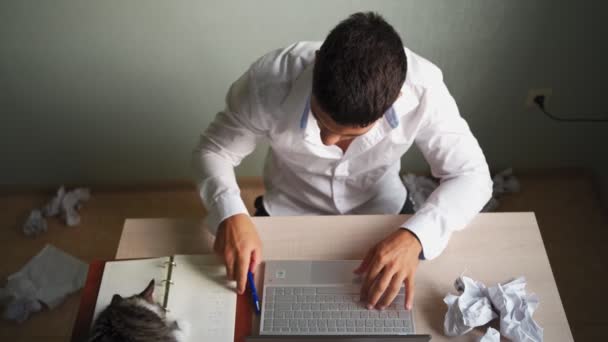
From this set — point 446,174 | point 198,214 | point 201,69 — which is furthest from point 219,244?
point 198,214

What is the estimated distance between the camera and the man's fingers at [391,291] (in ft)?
2.83

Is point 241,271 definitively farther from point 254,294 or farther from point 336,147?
point 336,147

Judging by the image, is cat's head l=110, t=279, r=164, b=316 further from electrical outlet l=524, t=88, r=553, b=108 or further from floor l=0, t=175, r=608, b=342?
electrical outlet l=524, t=88, r=553, b=108

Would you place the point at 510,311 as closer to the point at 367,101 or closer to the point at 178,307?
the point at 367,101

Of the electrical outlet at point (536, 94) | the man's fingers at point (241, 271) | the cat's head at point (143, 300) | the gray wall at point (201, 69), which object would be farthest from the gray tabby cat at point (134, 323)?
the electrical outlet at point (536, 94)

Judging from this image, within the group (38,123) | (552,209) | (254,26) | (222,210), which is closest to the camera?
(222,210)

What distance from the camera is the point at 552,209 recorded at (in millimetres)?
1875

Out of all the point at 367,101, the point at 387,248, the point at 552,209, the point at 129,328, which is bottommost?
the point at 129,328

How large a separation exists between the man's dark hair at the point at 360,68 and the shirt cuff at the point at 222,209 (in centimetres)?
32

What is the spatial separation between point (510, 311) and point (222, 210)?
57cm

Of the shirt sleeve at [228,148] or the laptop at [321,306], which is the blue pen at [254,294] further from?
the shirt sleeve at [228,148]

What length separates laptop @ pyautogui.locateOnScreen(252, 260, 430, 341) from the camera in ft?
2.76

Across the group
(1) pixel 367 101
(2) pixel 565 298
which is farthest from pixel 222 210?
(2) pixel 565 298

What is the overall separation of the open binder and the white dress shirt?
11 cm
